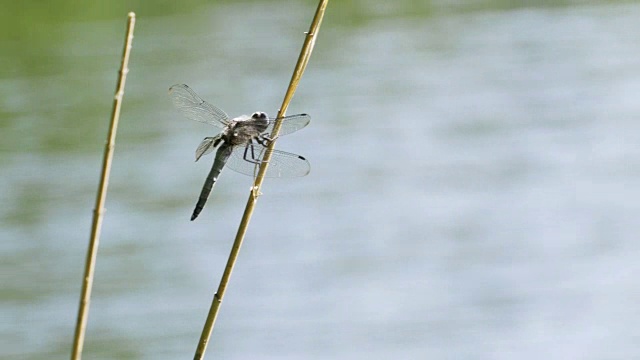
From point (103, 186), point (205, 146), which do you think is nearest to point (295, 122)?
point (205, 146)

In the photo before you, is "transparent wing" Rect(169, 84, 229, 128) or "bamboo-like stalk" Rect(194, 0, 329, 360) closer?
"bamboo-like stalk" Rect(194, 0, 329, 360)

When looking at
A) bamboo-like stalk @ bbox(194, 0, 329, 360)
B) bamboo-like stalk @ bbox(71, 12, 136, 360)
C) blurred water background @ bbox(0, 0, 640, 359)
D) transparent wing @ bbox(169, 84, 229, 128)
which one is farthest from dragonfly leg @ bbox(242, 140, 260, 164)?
blurred water background @ bbox(0, 0, 640, 359)

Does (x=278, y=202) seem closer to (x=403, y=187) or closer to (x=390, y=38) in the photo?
(x=403, y=187)

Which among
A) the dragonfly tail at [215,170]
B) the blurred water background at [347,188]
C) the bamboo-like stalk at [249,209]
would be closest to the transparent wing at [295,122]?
the dragonfly tail at [215,170]

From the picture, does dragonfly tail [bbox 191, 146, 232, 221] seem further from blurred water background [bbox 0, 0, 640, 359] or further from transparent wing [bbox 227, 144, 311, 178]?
blurred water background [bbox 0, 0, 640, 359]

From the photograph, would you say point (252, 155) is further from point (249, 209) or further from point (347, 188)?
point (347, 188)

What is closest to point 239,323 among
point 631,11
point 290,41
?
point 290,41
